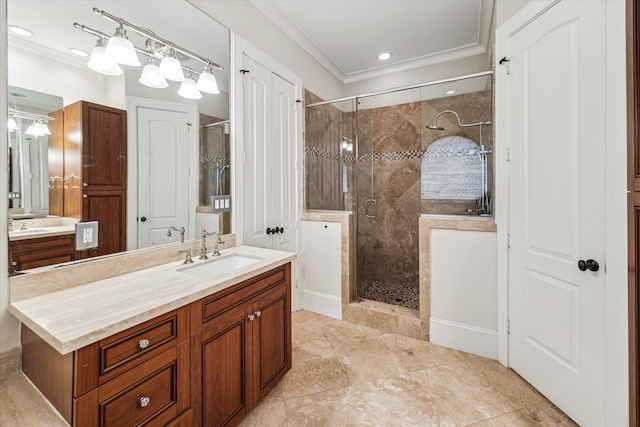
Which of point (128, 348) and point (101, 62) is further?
point (101, 62)

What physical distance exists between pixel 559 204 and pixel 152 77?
255 centimetres

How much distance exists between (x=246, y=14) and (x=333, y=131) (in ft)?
4.49

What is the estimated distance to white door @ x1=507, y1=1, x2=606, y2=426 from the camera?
146 centimetres

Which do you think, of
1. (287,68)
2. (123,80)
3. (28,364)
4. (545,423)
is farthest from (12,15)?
(545,423)

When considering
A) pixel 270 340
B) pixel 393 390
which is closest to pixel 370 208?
pixel 393 390

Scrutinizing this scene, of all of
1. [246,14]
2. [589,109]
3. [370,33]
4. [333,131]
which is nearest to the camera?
[589,109]

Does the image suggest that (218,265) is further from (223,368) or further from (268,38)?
(268,38)

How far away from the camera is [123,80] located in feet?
4.99

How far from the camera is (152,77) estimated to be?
1.67 m

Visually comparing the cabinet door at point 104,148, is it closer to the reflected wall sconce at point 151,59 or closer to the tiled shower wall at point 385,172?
the reflected wall sconce at point 151,59

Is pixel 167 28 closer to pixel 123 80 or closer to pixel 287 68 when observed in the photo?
pixel 123 80

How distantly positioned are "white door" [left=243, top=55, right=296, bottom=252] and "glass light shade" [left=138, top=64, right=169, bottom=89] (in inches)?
27.0

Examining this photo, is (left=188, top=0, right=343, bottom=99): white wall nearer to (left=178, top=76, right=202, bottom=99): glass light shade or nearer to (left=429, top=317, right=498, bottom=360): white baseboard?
(left=178, top=76, right=202, bottom=99): glass light shade

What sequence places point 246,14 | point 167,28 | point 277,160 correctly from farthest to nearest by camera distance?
point 277,160, point 246,14, point 167,28
